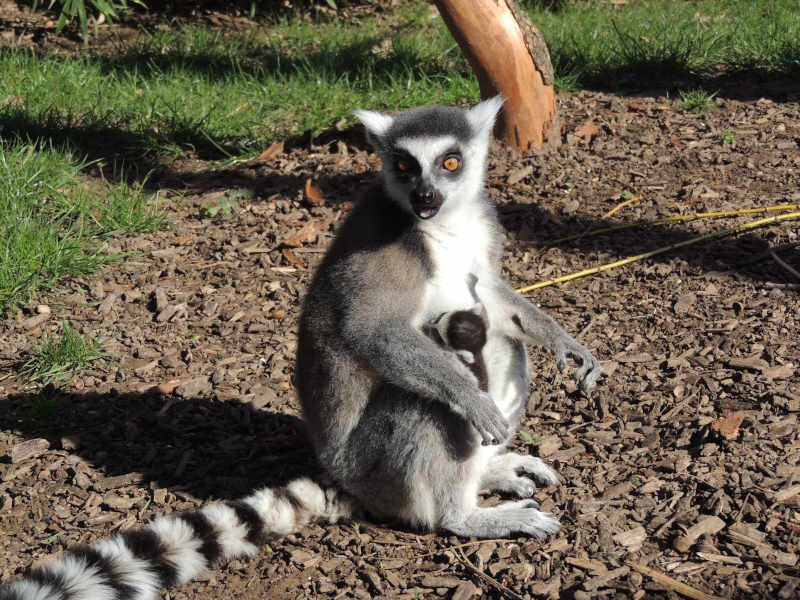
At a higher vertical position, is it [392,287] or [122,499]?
[392,287]

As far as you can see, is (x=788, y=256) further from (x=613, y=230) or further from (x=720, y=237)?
(x=613, y=230)

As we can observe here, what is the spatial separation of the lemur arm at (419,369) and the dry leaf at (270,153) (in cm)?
355

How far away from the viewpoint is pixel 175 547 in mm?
2875

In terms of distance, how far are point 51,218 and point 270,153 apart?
1.72 m

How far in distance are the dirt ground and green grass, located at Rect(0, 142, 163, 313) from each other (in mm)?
150

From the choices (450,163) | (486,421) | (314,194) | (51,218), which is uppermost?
(450,163)

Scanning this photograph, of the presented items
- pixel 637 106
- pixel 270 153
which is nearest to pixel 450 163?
pixel 270 153

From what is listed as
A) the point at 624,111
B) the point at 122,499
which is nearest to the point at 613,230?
the point at 624,111

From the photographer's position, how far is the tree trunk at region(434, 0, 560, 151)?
5.74m

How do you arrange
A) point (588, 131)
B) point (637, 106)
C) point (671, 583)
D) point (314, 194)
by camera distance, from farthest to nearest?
1. point (637, 106)
2. point (588, 131)
3. point (314, 194)
4. point (671, 583)

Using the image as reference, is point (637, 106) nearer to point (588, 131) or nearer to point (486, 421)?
point (588, 131)

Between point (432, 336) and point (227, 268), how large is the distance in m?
2.36

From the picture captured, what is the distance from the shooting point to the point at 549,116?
6137 mm

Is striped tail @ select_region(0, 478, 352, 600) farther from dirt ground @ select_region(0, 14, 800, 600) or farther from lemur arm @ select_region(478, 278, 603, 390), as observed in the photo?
lemur arm @ select_region(478, 278, 603, 390)
